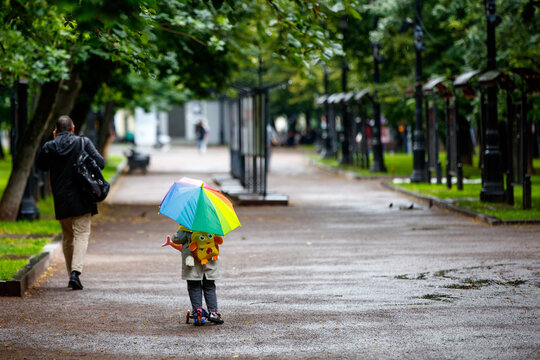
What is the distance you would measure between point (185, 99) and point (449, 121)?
2454cm

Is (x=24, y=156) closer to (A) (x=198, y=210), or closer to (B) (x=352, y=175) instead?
(A) (x=198, y=210)

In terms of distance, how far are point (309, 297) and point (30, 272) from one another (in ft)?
9.89

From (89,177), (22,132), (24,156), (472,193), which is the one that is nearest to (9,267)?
(89,177)

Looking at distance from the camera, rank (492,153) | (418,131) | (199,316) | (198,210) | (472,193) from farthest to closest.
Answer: (418,131), (472,193), (492,153), (199,316), (198,210)

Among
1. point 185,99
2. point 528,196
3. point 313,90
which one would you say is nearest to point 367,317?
point 528,196

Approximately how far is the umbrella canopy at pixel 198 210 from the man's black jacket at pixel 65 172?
108 inches

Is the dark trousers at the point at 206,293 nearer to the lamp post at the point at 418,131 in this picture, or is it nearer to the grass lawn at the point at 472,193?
the grass lawn at the point at 472,193

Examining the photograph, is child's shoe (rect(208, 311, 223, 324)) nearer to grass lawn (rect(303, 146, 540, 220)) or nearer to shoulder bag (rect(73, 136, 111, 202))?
shoulder bag (rect(73, 136, 111, 202))

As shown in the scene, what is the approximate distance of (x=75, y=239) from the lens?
1049 cm

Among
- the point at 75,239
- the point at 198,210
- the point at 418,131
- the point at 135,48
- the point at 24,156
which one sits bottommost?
the point at 75,239

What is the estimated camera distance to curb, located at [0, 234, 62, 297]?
32.2 feet

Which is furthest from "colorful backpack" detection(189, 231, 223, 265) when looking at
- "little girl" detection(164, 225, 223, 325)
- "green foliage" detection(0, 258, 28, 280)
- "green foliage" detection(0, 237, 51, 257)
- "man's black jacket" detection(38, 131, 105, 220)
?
"green foliage" detection(0, 237, 51, 257)

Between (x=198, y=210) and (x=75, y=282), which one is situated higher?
(x=198, y=210)

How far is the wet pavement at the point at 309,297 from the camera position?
23.5ft
